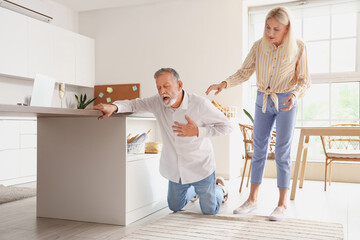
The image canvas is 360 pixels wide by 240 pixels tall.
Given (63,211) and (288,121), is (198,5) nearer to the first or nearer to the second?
(288,121)

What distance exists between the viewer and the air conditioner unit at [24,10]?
188 inches

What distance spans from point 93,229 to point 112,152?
1.59 ft

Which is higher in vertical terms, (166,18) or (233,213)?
(166,18)

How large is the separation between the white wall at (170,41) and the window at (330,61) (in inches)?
39.5

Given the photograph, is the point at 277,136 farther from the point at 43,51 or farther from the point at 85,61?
the point at 85,61

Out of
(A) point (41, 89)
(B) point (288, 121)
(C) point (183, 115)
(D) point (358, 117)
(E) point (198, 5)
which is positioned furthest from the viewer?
(E) point (198, 5)

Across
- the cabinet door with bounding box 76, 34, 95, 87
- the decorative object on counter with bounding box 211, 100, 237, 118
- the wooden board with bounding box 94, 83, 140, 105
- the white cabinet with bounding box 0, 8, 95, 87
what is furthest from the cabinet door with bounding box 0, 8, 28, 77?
the decorative object on counter with bounding box 211, 100, 237, 118

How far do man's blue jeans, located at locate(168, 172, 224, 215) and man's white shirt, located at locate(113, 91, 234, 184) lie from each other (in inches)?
2.9

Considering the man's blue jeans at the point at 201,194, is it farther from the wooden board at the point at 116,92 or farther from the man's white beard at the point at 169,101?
the wooden board at the point at 116,92

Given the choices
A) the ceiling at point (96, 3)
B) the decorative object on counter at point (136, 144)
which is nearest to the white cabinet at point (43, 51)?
the ceiling at point (96, 3)

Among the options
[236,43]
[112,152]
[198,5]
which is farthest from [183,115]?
[198,5]

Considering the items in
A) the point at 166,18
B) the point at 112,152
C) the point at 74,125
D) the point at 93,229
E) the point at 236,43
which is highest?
the point at 166,18

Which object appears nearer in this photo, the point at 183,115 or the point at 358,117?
the point at 183,115

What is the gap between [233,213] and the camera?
2.68 meters
